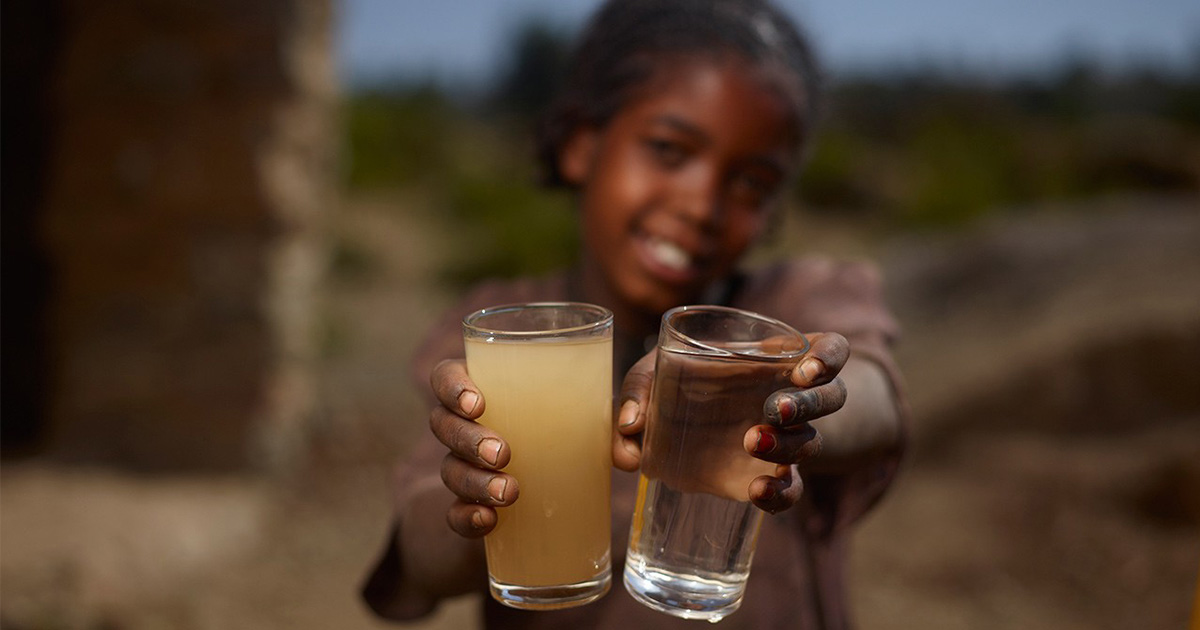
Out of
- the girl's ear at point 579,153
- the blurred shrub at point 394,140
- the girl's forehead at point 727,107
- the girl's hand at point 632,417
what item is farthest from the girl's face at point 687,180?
the blurred shrub at point 394,140

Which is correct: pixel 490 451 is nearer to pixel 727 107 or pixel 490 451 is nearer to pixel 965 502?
pixel 727 107

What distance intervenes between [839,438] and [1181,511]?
11.5 ft

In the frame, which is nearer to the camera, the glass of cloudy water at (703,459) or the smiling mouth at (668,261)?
the glass of cloudy water at (703,459)

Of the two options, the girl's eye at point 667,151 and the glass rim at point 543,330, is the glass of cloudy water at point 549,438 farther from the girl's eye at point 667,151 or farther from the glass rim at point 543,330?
the girl's eye at point 667,151

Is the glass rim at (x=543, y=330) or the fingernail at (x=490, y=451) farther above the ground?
the glass rim at (x=543, y=330)

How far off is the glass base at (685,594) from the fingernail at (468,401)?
11.8 inches

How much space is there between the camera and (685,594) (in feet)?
3.64

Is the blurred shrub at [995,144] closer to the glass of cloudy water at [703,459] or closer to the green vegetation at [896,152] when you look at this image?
the green vegetation at [896,152]

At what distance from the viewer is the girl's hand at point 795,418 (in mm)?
990

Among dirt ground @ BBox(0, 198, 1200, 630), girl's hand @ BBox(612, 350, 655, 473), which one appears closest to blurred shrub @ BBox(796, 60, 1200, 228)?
dirt ground @ BBox(0, 198, 1200, 630)

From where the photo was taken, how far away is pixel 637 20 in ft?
6.01

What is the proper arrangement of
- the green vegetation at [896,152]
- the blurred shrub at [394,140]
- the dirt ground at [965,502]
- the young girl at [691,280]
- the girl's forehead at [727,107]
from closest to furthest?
the young girl at [691,280] < the girl's forehead at [727,107] < the dirt ground at [965,502] < the green vegetation at [896,152] < the blurred shrub at [394,140]

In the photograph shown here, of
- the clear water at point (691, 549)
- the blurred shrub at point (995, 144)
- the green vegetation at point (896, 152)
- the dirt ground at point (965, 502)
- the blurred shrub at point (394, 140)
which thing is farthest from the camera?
the blurred shrub at point (394, 140)

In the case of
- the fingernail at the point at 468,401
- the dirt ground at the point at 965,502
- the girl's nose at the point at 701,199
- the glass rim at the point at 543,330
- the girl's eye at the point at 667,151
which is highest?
the girl's eye at the point at 667,151
